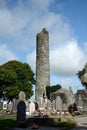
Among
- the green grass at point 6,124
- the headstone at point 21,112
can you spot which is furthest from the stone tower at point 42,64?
the headstone at point 21,112

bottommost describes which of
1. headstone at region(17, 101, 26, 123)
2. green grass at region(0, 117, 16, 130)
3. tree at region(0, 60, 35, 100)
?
green grass at region(0, 117, 16, 130)

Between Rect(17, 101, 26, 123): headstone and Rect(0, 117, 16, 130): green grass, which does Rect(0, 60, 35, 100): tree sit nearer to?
Rect(0, 117, 16, 130): green grass

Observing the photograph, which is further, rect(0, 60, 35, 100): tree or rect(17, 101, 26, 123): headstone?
rect(0, 60, 35, 100): tree

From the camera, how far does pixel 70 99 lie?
142 ft

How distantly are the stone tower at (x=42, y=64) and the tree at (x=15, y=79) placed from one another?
2.03 meters

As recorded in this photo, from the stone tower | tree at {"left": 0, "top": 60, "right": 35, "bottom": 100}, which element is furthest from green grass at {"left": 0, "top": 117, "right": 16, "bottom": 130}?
the stone tower

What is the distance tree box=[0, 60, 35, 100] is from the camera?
199 ft

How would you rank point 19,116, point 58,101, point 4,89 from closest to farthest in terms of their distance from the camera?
point 19,116 < point 58,101 < point 4,89

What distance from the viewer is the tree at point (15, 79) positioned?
60.5 m

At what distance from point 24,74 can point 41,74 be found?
384 centimetres

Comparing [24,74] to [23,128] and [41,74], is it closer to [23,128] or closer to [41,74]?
[41,74]

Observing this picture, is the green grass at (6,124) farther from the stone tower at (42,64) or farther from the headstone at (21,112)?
the stone tower at (42,64)

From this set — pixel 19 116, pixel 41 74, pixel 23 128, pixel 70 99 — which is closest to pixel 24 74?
pixel 41 74

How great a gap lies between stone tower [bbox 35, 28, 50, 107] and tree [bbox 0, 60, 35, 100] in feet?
6.66
